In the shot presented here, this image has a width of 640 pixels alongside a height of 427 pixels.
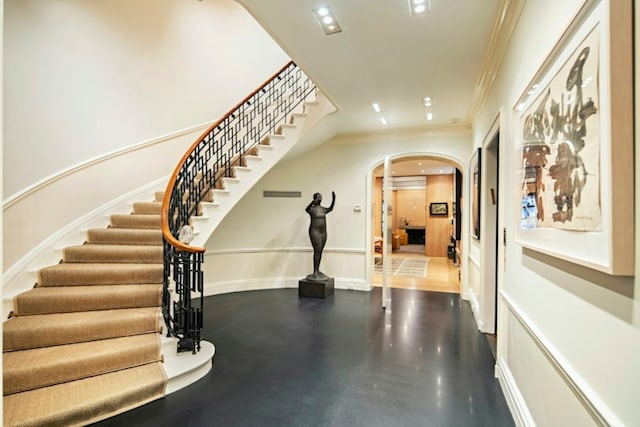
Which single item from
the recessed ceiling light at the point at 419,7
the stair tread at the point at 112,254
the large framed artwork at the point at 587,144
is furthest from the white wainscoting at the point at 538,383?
the stair tread at the point at 112,254

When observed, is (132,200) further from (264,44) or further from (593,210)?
(593,210)

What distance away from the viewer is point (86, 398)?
209 cm

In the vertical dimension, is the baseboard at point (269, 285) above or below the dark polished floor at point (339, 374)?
above

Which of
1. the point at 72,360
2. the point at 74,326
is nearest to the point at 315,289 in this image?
the point at 74,326

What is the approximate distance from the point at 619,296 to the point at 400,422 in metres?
1.60

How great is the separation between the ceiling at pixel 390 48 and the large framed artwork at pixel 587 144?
1.26m

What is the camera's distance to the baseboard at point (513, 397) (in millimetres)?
1887

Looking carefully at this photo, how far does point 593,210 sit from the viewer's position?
1.08m

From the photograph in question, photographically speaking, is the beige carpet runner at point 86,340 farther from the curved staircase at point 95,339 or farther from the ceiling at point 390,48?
the ceiling at point 390,48

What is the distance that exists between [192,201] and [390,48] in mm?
2999

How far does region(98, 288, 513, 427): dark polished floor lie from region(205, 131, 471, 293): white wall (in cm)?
141

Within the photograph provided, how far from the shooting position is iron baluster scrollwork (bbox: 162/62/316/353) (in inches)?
110

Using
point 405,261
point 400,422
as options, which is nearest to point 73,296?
point 400,422

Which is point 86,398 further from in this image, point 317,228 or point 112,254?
point 317,228
